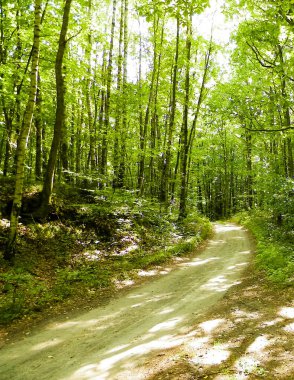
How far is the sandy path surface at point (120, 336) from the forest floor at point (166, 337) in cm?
2

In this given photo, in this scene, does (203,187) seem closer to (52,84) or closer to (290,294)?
(52,84)

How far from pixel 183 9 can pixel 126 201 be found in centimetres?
1116

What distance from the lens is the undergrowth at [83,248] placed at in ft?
29.8

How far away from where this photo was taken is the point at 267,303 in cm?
820

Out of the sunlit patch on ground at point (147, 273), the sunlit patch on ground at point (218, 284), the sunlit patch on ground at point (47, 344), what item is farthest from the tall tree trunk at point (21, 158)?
the sunlit patch on ground at point (218, 284)

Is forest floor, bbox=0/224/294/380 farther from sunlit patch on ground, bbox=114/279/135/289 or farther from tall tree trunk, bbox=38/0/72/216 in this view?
tall tree trunk, bbox=38/0/72/216

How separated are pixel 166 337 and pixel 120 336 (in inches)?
38.9

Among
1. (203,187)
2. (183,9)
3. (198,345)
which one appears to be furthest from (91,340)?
(203,187)

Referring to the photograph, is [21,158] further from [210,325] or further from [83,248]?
[210,325]

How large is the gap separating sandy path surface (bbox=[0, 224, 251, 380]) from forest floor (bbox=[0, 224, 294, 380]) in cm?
2

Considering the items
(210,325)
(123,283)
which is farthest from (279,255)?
(210,325)


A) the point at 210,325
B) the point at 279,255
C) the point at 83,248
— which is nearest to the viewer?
the point at 210,325

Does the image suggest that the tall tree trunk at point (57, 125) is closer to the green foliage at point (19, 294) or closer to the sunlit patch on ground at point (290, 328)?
the green foliage at point (19, 294)

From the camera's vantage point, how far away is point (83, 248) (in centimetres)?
1313
